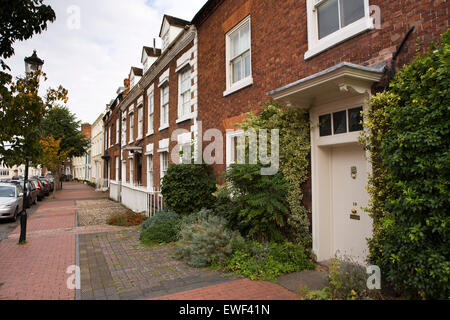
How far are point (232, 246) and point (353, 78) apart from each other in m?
3.70

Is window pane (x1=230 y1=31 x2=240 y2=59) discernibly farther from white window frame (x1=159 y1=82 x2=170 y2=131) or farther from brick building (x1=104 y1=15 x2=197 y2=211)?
white window frame (x1=159 y1=82 x2=170 y2=131)

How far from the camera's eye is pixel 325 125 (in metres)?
5.30

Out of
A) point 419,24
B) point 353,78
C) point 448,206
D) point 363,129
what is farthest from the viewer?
point 363,129

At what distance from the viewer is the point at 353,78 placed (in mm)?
4152

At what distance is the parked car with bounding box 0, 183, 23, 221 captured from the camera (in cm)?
1181

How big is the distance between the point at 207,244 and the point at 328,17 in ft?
16.4

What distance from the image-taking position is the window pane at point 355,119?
182 inches

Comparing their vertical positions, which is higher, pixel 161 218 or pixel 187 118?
pixel 187 118

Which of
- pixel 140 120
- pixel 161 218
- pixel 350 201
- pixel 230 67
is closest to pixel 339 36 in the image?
pixel 350 201

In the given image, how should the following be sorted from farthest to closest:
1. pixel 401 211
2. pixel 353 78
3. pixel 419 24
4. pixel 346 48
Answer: pixel 346 48 < pixel 353 78 < pixel 419 24 < pixel 401 211

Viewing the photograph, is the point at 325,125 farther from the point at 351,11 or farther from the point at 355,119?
the point at 351,11

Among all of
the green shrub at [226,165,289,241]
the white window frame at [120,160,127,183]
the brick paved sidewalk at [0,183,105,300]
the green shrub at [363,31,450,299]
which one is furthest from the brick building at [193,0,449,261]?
the white window frame at [120,160,127,183]
